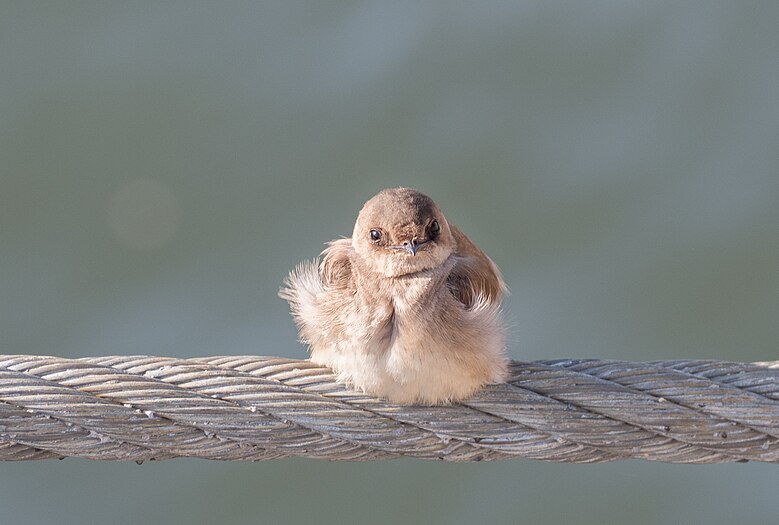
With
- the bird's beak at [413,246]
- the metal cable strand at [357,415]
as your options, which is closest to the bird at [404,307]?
the bird's beak at [413,246]

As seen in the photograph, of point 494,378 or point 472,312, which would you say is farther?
point 472,312

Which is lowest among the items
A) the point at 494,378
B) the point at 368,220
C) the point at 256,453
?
the point at 256,453

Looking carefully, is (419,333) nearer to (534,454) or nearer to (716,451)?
Result: (534,454)

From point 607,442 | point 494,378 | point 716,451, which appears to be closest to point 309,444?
point 494,378

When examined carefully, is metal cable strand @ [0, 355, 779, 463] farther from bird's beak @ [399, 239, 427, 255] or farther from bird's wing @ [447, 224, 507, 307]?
bird's beak @ [399, 239, 427, 255]

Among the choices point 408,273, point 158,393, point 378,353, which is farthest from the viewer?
point 408,273

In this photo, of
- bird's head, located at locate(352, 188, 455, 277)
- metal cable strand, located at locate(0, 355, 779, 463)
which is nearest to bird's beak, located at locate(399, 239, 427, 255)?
bird's head, located at locate(352, 188, 455, 277)

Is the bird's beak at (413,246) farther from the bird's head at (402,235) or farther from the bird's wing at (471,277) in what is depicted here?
the bird's wing at (471,277)
